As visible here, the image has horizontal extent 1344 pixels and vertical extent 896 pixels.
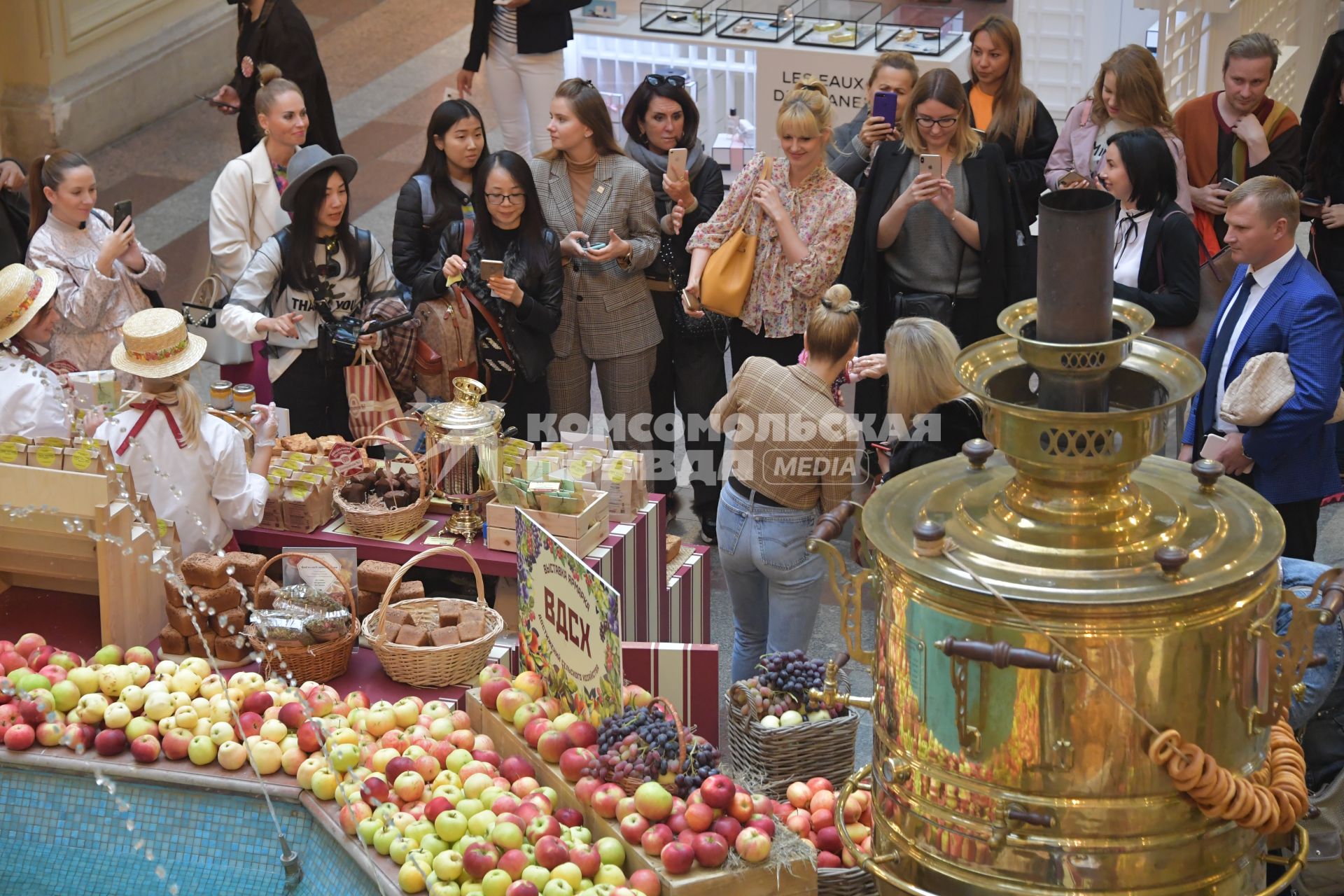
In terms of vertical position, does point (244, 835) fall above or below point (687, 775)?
below

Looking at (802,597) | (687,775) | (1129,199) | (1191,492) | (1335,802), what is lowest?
(802,597)

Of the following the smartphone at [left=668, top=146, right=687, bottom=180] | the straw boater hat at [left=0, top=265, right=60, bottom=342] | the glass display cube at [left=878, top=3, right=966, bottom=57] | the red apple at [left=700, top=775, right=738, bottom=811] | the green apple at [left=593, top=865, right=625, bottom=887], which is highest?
the glass display cube at [left=878, top=3, right=966, bottom=57]

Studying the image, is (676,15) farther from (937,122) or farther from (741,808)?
(741,808)

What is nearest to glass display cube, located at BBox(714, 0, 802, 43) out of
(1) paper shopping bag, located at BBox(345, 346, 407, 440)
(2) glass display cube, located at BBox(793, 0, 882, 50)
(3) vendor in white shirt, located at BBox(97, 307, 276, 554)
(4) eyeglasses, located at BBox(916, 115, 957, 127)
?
(2) glass display cube, located at BBox(793, 0, 882, 50)

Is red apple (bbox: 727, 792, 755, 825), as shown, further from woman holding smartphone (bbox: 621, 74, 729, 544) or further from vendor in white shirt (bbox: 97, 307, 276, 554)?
woman holding smartphone (bbox: 621, 74, 729, 544)

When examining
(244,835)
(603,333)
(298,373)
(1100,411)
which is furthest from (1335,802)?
(298,373)

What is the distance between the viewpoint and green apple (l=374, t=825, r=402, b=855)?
10.2 feet

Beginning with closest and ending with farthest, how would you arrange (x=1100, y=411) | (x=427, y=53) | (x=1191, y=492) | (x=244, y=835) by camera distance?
1. (x=1100, y=411)
2. (x=1191, y=492)
3. (x=244, y=835)
4. (x=427, y=53)

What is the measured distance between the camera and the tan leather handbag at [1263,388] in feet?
15.8

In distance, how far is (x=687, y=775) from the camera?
119 inches

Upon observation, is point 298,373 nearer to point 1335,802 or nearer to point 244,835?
point 244,835

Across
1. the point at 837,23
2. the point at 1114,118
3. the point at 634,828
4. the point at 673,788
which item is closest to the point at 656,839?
the point at 634,828

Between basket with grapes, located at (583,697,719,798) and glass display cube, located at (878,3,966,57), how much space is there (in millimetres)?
6292

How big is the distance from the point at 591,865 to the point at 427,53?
393 inches
